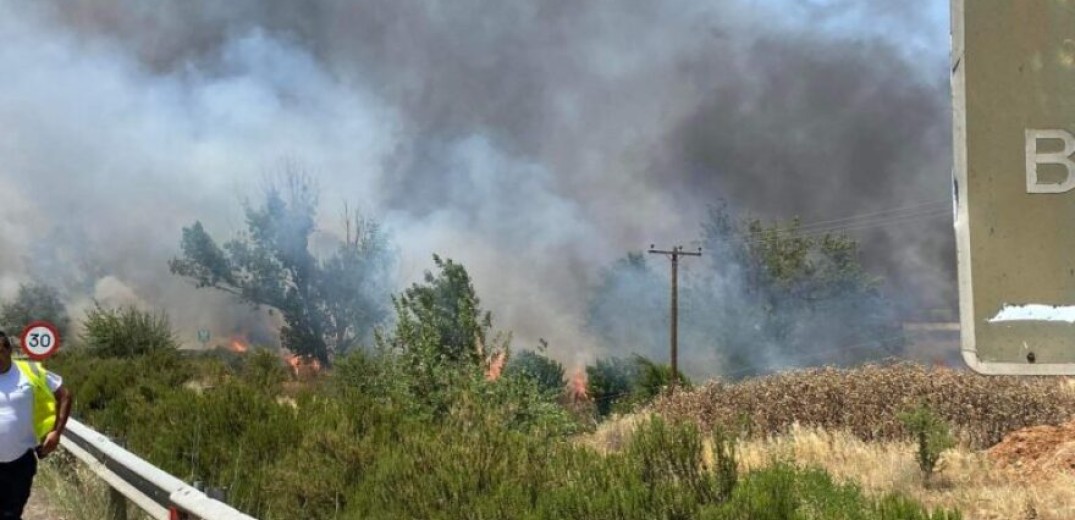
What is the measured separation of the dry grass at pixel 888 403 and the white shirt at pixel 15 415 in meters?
10.2

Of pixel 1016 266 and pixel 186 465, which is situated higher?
pixel 1016 266

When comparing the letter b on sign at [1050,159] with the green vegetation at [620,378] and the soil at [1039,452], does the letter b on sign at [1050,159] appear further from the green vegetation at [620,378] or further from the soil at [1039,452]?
the green vegetation at [620,378]

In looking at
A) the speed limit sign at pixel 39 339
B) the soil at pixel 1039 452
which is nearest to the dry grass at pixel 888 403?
the soil at pixel 1039 452

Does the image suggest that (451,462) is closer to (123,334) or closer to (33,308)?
(123,334)

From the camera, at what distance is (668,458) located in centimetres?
531

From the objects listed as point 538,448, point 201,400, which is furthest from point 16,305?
point 538,448

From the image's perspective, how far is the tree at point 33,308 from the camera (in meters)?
65.5

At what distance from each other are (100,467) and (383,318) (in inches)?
1893

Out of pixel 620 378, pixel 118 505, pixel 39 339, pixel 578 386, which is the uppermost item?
pixel 39 339

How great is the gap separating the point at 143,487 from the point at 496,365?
223 inches

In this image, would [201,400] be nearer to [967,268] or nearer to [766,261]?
[967,268]

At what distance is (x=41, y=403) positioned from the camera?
268 inches

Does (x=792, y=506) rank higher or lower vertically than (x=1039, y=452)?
higher

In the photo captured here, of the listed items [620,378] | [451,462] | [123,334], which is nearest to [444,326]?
[451,462]
